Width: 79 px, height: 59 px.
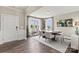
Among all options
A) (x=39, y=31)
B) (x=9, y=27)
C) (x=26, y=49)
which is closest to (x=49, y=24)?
(x=39, y=31)

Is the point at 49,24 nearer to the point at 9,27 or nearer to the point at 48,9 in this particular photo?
the point at 48,9

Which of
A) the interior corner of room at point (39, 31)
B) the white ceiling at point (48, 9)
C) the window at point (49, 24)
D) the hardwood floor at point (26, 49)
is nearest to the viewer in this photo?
the hardwood floor at point (26, 49)

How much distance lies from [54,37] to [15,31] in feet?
9.67

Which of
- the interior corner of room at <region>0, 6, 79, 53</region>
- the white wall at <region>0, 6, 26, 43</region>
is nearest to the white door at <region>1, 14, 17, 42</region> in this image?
the interior corner of room at <region>0, 6, 79, 53</region>

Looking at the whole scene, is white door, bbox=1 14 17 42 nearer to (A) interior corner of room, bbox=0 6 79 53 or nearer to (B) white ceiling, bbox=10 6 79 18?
(A) interior corner of room, bbox=0 6 79 53

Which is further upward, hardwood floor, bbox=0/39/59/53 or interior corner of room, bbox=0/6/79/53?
interior corner of room, bbox=0/6/79/53

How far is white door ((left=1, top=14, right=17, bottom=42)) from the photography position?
6.09 meters

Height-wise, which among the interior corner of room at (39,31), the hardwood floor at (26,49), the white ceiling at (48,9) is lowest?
the hardwood floor at (26,49)

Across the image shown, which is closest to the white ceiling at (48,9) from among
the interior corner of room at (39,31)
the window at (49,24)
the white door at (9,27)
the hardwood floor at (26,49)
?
the interior corner of room at (39,31)

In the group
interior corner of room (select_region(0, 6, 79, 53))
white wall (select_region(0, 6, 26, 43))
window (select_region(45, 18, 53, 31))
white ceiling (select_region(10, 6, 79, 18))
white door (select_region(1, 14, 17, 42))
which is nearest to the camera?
interior corner of room (select_region(0, 6, 79, 53))

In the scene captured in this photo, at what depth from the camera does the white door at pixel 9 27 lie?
6.09 m

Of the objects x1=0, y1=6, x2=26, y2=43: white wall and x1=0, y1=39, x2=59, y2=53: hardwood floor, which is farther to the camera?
x1=0, y1=6, x2=26, y2=43: white wall

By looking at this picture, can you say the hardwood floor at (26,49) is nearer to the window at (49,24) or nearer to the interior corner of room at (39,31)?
the interior corner of room at (39,31)
